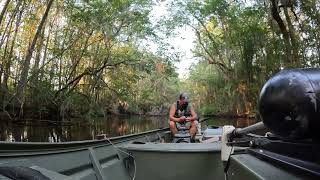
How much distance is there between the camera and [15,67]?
54.7ft

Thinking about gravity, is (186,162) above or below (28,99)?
below

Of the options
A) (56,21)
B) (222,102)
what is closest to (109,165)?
(56,21)

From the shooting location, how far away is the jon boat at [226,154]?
1.70m

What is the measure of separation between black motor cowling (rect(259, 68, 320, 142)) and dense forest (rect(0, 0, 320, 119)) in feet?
41.1

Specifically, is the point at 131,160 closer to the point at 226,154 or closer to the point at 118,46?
the point at 226,154

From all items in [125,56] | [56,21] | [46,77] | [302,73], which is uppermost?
[56,21]

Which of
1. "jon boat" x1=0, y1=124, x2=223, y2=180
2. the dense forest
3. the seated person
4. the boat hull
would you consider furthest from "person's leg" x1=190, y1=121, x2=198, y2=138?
the dense forest

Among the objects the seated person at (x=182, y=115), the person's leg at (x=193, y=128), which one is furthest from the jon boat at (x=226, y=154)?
the person's leg at (x=193, y=128)

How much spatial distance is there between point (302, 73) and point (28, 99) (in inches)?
598

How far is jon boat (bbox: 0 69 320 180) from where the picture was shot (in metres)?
1.70

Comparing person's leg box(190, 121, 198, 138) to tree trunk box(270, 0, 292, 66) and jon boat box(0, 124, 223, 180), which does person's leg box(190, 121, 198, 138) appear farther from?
tree trunk box(270, 0, 292, 66)

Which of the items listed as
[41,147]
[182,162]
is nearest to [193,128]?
[182,162]

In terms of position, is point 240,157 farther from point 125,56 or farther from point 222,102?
point 222,102

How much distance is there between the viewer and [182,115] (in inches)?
251
